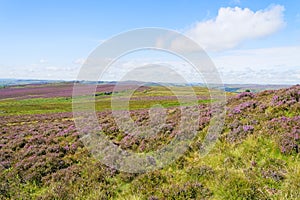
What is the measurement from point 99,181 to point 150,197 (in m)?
2.61

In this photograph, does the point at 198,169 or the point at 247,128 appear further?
the point at 247,128

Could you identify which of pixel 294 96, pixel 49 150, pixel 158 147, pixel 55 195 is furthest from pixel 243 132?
pixel 49 150

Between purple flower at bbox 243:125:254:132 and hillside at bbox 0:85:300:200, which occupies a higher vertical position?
purple flower at bbox 243:125:254:132

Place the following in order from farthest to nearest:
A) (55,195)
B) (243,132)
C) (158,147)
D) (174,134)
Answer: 1. (174,134)
2. (158,147)
3. (243,132)
4. (55,195)

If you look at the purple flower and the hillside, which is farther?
the purple flower

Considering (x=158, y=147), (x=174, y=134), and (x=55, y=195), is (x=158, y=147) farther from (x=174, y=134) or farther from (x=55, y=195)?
(x=55, y=195)

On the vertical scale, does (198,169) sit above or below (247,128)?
below

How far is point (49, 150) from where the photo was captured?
13961 millimetres

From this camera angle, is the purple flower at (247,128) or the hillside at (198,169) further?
the purple flower at (247,128)

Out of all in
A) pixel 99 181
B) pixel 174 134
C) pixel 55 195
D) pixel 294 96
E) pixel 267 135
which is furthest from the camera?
pixel 294 96

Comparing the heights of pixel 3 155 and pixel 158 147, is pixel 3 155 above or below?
below

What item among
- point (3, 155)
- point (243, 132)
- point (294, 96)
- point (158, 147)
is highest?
point (294, 96)

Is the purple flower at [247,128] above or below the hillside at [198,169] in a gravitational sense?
above

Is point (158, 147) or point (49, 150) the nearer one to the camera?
point (158, 147)
